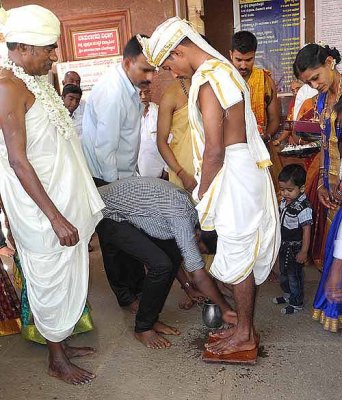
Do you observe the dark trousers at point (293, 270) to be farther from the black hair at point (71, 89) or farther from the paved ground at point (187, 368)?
the black hair at point (71, 89)

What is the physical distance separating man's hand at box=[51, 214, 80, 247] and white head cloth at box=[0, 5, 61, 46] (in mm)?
860

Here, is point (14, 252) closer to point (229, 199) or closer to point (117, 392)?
point (117, 392)

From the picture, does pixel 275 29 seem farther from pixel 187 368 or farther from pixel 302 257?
pixel 187 368

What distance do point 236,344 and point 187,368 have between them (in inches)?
12.3

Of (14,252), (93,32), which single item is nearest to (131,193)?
(14,252)

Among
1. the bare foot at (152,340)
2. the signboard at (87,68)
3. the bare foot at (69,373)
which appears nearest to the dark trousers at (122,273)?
the bare foot at (152,340)

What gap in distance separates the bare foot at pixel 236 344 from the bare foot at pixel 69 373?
73 centimetres

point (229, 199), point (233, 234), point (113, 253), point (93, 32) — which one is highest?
point (93, 32)

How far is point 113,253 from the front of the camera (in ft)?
10.6

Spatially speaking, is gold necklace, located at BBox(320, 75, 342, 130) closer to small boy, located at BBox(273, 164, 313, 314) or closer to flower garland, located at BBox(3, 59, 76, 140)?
small boy, located at BBox(273, 164, 313, 314)

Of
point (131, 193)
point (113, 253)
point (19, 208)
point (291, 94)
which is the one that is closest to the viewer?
point (19, 208)

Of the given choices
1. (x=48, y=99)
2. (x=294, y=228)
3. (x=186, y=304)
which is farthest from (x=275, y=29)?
(x=48, y=99)

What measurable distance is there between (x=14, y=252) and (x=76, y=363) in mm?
797

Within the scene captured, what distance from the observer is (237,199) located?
2.50 meters
